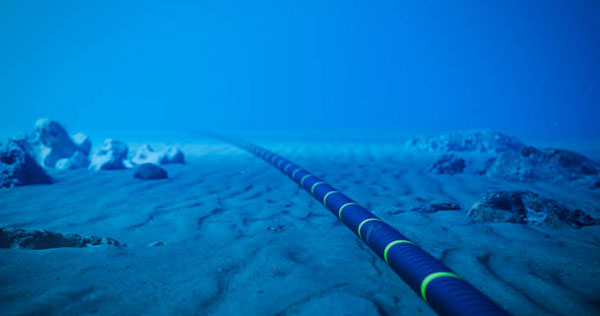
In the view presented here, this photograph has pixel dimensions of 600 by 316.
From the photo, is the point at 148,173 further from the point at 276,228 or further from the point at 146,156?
the point at 276,228

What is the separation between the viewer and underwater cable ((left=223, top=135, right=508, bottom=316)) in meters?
1.62

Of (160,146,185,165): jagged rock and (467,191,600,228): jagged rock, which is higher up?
(467,191,600,228): jagged rock

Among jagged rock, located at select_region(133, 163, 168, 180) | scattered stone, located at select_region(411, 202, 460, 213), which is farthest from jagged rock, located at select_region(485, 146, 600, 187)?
jagged rock, located at select_region(133, 163, 168, 180)

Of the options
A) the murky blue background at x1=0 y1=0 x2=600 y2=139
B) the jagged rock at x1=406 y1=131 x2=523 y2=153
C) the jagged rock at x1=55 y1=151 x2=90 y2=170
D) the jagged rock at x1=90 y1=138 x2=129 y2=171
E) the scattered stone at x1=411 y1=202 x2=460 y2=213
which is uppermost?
the murky blue background at x1=0 y1=0 x2=600 y2=139

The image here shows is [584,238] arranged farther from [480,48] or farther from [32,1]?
[32,1]

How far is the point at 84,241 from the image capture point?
2551mm

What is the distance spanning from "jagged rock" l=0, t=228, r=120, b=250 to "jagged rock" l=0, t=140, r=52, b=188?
3433 millimetres

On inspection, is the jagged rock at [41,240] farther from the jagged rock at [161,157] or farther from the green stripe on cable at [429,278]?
the jagged rock at [161,157]

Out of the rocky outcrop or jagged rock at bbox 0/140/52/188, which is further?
the rocky outcrop

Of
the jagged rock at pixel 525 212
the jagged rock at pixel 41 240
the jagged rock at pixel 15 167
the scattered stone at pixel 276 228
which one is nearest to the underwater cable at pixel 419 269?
the scattered stone at pixel 276 228

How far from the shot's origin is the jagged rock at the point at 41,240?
2332 mm

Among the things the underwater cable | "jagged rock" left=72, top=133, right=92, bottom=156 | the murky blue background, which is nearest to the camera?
the underwater cable

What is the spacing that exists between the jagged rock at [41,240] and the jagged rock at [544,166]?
23.0ft

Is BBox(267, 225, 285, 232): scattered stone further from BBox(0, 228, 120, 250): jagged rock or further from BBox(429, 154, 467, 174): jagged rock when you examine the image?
BBox(429, 154, 467, 174): jagged rock
